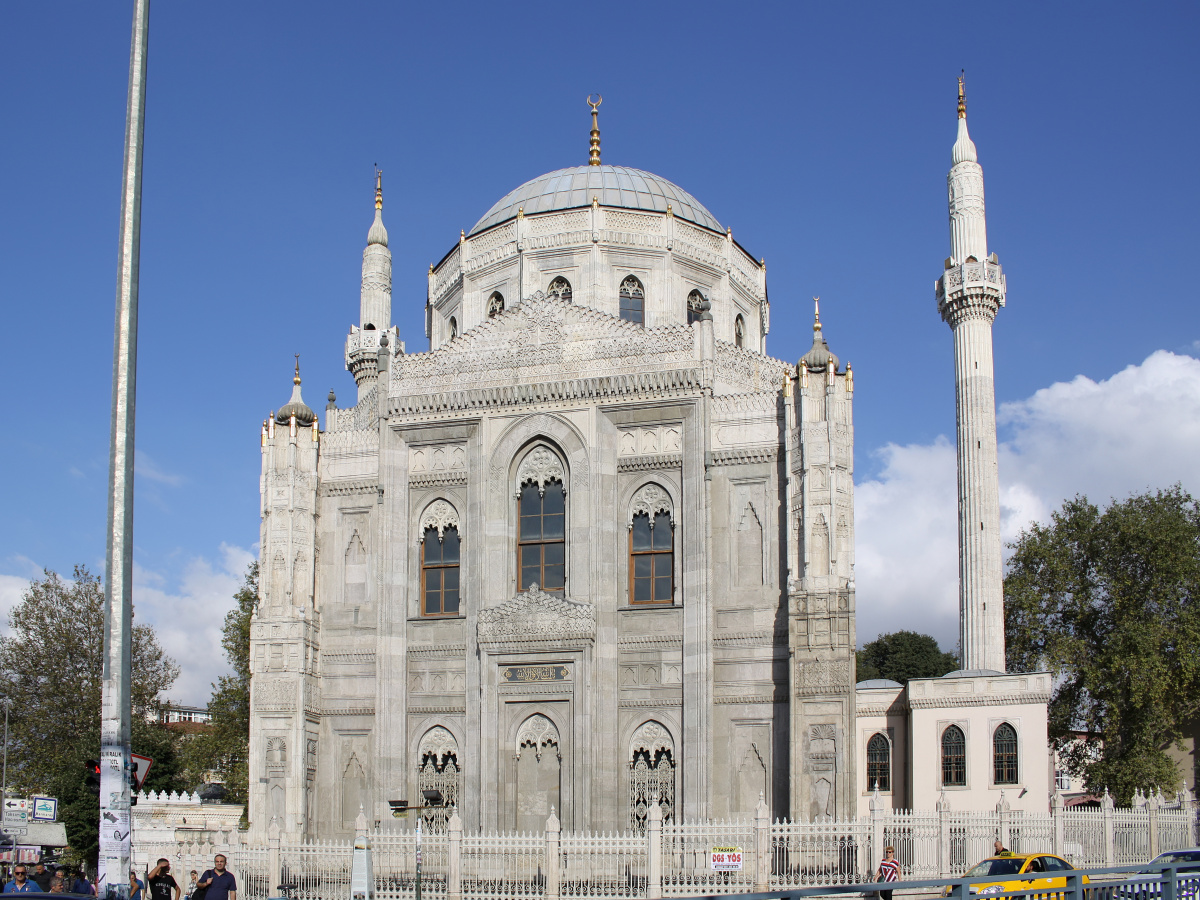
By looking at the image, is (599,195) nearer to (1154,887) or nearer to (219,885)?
(219,885)

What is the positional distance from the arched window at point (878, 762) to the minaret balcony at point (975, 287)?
44.0 feet

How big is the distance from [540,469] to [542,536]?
1.50m

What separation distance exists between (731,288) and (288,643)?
48.5 feet

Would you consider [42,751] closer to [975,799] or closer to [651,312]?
[651,312]

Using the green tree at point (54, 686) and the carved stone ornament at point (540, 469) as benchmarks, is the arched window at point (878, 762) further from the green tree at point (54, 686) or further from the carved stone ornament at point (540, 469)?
the green tree at point (54, 686)

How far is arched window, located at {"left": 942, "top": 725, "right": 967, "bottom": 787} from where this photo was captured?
94.4ft

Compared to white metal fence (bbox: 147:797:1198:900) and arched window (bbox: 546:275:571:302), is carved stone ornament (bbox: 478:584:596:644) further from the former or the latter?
arched window (bbox: 546:275:571:302)

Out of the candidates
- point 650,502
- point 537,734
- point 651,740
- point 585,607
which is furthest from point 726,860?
point 650,502

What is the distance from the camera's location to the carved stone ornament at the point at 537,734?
1088 inches

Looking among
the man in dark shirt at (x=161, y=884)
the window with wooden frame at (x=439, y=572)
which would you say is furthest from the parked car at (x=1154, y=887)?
the window with wooden frame at (x=439, y=572)

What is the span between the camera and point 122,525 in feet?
41.0

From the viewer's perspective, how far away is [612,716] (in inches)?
1075

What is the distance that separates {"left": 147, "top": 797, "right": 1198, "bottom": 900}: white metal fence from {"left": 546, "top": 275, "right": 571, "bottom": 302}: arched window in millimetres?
14418

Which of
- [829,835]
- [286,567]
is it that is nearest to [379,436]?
[286,567]
